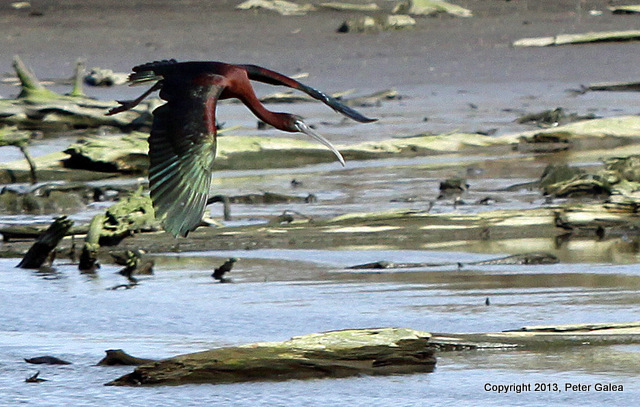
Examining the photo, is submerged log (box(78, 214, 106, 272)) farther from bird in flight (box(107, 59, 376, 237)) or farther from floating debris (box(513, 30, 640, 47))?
floating debris (box(513, 30, 640, 47))

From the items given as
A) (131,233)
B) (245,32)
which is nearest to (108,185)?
(131,233)

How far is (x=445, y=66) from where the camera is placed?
1981 centimetres

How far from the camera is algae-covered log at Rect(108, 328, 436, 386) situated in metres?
5.00

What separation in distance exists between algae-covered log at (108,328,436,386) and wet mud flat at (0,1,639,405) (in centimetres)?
5

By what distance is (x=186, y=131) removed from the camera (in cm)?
593

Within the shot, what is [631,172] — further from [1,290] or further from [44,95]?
[44,95]

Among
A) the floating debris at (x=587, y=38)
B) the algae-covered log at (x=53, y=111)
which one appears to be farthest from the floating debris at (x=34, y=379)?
the floating debris at (x=587, y=38)

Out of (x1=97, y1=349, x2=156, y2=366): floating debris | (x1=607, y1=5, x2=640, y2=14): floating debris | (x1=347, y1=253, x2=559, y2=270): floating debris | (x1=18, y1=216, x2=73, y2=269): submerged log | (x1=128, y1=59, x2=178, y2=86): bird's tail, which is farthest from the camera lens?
(x1=607, y1=5, x2=640, y2=14): floating debris

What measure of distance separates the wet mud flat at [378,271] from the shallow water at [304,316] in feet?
0.04

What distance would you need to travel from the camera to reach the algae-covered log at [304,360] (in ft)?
16.4

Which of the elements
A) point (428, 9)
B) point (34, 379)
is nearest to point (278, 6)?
point (428, 9)

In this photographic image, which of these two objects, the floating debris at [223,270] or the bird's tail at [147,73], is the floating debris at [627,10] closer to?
the floating debris at [223,270]

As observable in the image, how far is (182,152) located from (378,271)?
1.61m

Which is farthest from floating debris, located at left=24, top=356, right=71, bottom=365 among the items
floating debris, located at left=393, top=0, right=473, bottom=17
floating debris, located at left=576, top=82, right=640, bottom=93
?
floating debris, located at left=393, top=0, right=473, bottom=17
